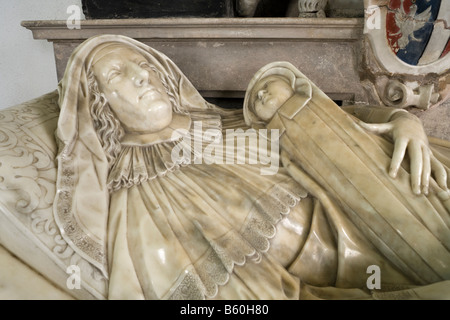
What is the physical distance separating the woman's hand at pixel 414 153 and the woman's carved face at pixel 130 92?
2.49 feet

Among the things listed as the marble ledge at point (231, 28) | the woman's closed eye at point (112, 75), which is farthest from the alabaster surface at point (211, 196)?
the marble ledge at point (231, 28)

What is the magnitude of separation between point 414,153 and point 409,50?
0.82 metres

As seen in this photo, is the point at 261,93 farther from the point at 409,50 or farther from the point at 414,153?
the point at 409,50

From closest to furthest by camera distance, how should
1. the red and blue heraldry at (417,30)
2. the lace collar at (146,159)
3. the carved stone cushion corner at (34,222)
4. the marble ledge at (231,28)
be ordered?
the carved stone cushion corner at (34,222) < the lace collar at (146,159) < the red and blue heraldry at (417,30) < the marble ledge at (231,28)

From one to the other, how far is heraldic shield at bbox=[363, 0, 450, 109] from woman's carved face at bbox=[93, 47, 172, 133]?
111 cm

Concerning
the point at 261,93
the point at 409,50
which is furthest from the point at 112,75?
the point at 409,50

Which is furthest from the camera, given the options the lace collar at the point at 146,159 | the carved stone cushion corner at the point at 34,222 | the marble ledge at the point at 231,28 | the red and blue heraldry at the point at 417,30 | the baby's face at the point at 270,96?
the marble ledge at the point at 231,28

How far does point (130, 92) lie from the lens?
54.2 inches

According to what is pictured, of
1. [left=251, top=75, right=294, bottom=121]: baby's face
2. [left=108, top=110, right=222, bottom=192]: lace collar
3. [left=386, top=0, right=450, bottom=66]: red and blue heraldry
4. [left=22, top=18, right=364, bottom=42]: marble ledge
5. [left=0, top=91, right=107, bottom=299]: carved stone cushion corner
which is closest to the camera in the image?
[left=0, top=91, right=107, bottom=299]: carved stone cushion corner

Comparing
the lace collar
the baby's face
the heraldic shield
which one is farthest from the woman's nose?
the heraldic shield

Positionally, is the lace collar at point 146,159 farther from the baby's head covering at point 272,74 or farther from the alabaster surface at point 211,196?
the baby's head covering at point 272,74

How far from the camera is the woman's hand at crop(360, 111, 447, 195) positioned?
1.16 meters

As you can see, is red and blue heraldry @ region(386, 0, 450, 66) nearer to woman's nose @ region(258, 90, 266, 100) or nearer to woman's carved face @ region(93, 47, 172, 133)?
woman's nose @ region(258, 90, 266, 100)

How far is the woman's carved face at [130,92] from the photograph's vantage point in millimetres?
1379
